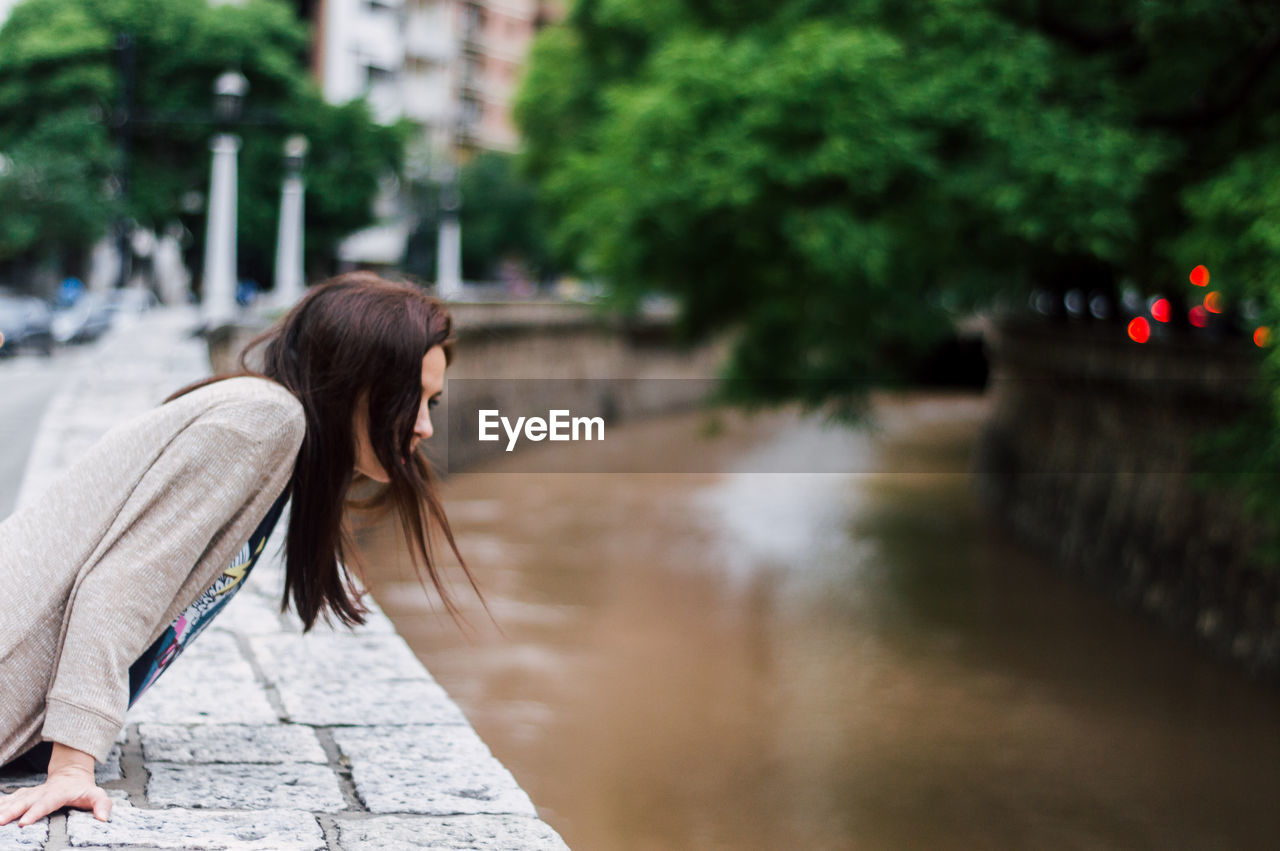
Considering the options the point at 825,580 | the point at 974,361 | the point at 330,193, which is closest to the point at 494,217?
the point at 330,193

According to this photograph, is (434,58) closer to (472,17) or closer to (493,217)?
(472,17)

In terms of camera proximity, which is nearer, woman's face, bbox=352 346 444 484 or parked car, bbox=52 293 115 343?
woman's face, bbox=352 346 444 484

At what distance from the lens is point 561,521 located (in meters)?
21.5

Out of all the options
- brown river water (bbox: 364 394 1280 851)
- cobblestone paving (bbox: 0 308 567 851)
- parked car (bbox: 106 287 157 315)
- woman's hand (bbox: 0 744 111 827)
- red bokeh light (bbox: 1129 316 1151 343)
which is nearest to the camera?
woman's hand (bbox: 0 744 111 827)

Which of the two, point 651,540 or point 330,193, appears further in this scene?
point 330,193

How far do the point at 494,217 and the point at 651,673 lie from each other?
41.7 meters

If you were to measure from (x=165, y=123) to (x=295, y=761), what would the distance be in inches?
1433

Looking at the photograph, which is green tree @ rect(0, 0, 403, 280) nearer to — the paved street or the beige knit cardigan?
the paved street

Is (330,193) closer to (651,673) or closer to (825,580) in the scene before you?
(825,580)

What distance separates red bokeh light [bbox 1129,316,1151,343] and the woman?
547 inches

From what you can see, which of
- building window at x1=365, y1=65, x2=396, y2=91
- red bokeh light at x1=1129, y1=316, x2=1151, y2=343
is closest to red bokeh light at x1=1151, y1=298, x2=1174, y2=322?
red bokeh light at x1=1129, y1=316, x2=1151, y2=343

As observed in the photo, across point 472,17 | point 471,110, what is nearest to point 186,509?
point 471,110

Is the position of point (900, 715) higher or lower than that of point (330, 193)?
lower

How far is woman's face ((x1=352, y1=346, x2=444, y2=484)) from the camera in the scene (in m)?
2.72
